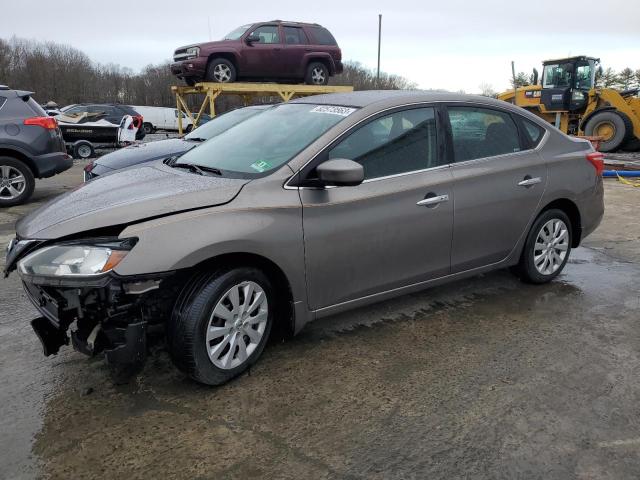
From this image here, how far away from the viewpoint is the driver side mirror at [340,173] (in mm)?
2965

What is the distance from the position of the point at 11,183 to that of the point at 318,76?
8.65 meters

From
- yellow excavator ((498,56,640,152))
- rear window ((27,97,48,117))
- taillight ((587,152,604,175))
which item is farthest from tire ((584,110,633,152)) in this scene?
rear window ((27,97,48,117))

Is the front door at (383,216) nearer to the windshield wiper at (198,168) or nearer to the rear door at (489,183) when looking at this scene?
the rear door at (489,183)

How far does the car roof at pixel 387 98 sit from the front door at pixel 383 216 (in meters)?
0.10

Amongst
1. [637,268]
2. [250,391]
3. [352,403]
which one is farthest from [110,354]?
[637,268]

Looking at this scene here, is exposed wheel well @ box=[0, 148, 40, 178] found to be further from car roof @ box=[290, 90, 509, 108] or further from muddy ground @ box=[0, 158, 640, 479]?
car roof @ box=[290, 90, 509, 108]

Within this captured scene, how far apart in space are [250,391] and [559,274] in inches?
128

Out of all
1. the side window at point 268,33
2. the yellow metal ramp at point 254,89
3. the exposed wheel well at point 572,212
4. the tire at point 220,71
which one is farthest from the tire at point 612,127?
the exposed wheel well at point 572,212

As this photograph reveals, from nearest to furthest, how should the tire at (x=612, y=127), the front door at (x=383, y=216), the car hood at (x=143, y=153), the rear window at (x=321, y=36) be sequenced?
the front door at (x=383, y=216) < the car hood at (x=143, y=153) < the rear window at (x=321, y=36) < the tire at (x=612, y=127)

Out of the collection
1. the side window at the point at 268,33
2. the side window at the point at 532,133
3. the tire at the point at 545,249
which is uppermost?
the side window at the point at 268,33

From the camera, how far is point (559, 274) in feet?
15.8

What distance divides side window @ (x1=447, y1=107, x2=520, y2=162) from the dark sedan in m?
3.16

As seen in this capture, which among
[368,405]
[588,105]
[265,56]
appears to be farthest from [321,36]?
[368,405]

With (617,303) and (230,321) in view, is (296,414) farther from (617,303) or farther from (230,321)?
(617,303)
